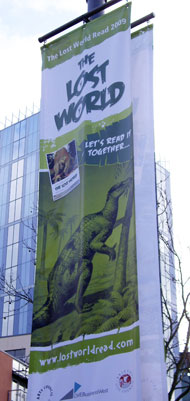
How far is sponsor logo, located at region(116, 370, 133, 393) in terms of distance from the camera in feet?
22.1

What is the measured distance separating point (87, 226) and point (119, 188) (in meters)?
0.65

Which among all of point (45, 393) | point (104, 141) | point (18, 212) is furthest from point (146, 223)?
point (18, 212)

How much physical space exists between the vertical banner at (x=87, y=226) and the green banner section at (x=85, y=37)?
0.06 feet

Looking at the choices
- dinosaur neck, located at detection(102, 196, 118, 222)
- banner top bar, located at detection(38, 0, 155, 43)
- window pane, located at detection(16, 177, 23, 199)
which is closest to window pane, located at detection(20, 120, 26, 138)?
window pane, located at detection(16, 177, 23, 199)

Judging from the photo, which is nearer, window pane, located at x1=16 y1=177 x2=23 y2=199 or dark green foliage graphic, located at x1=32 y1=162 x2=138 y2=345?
dark green foliage graphic, located at x1=32 y1=162 x2=138 y2=345

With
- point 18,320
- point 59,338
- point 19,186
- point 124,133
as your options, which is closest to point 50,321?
point 59,338

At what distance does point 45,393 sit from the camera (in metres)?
7.34

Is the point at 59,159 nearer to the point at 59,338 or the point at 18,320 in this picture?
the point at 59,338

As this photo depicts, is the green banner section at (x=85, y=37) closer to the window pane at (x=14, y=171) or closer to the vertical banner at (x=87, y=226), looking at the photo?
the vertical banner at (x=87, y=226)

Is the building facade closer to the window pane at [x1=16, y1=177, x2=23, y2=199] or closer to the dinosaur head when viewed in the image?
the dinosaur head

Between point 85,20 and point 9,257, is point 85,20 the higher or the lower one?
the lower one

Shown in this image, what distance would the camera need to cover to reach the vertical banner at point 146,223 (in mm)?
7020

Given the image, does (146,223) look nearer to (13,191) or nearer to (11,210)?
(11,210)
